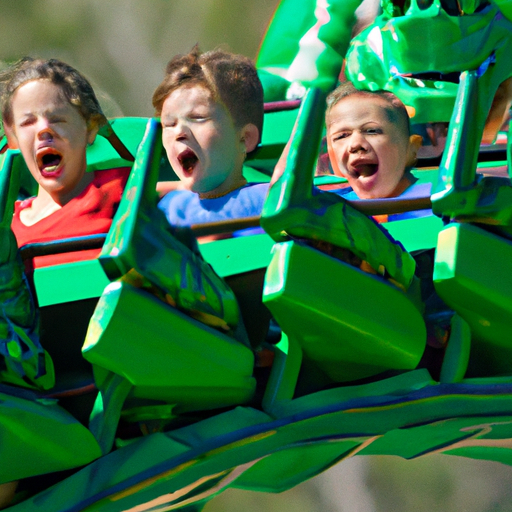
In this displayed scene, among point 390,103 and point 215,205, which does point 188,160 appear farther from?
point 390,103

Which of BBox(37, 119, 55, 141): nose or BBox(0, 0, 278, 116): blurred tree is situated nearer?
BBox(37, 119, 55, 141): nose

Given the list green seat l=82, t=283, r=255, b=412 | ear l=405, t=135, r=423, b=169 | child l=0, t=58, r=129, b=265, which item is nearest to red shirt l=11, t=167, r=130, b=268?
child l=0, t=58, r=129, b=265

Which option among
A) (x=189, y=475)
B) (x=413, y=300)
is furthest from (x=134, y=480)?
(x=413, y=300)

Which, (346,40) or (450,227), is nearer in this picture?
(450,227)

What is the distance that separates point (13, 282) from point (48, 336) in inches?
2.0

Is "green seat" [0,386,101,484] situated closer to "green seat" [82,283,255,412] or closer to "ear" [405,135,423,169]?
"green seat" [82,283,255,412]

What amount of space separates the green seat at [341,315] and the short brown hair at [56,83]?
180 mm

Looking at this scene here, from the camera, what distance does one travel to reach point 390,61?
0.62m

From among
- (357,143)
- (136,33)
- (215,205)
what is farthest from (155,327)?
(136,33)

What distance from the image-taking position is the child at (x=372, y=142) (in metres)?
0.56

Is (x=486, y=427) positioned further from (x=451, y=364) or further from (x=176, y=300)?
(x=176, y=300)

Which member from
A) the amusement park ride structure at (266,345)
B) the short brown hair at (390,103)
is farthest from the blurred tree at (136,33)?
the amusement park ride structure at (266,345)

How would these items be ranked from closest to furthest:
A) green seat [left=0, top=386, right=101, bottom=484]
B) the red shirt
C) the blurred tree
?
green seat [left=0, top=386, right=101, bottom=484] < the red shirt < the blurred tree

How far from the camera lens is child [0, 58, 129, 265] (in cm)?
50
